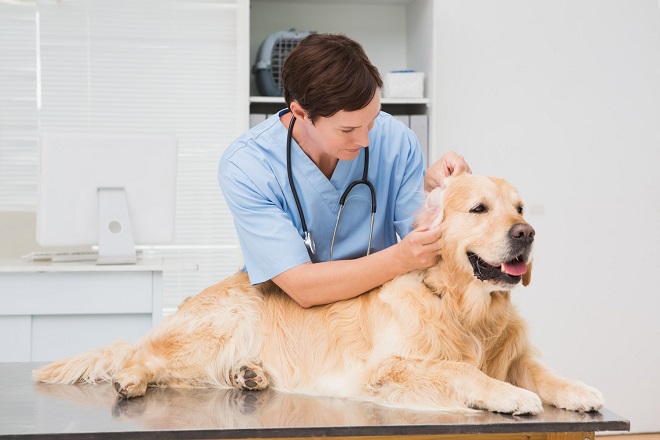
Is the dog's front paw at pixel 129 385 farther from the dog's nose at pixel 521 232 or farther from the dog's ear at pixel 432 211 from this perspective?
the dog's nose at pixel 521 232

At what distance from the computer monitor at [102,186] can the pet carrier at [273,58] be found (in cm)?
80

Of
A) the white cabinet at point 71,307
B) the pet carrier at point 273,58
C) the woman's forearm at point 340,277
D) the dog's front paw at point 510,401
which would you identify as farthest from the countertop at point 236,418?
the pet carrier at point 273,58

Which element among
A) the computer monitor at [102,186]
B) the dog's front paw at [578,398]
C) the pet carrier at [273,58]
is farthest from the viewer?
the pet carrier at [273,58]

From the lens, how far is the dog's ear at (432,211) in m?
1.75

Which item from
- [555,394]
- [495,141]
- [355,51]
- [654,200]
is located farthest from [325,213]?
[654,200]

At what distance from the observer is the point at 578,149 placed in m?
4.40

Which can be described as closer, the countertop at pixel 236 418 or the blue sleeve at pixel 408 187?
the countertop at pixel 236 418

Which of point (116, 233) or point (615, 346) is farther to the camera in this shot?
point (615, 346)

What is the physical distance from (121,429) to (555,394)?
878mm

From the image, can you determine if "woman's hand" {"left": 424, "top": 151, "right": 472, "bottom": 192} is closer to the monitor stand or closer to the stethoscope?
the stethoscope

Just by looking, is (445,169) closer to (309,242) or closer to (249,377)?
(309,242)

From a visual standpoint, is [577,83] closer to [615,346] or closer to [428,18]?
[428,18]

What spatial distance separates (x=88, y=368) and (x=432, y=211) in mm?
938

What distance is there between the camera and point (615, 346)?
4.45 meters
